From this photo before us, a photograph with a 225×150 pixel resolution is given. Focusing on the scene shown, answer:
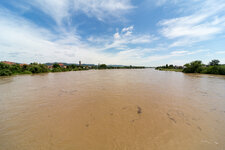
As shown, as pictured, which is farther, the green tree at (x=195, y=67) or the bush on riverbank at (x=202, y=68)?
the green tree at (x=195, y=67)

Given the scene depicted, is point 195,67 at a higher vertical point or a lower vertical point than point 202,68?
higher

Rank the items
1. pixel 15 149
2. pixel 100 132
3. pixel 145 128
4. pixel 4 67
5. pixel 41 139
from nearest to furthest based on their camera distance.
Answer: pixel 15 149, pixel 41 139, pixel 100 132, pixel 145 128, pixel 4 67

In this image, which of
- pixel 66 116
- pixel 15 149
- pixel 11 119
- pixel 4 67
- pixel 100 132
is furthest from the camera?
pixel 4 67

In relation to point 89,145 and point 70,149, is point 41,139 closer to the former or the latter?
point 70,149

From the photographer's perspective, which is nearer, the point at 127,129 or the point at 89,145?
the point at 89,145

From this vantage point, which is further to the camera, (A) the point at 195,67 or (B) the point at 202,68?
(A) the point at 195,67

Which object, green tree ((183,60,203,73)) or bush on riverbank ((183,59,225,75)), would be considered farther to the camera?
green tree ((183,60,203,73))

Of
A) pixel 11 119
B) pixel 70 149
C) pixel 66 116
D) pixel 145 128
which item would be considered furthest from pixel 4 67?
pixel 145 128

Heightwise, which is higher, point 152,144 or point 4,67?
point 4,67

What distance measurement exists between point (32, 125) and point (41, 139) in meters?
1.15

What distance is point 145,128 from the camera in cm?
293

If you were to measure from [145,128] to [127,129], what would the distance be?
2.32 ft

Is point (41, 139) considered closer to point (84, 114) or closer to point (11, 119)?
point (84, 114)

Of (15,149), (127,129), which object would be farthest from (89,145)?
(15,149)
